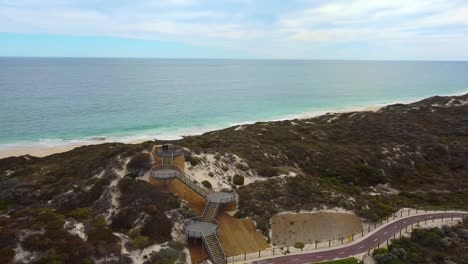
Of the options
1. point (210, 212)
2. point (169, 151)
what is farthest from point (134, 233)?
point (169, 151)

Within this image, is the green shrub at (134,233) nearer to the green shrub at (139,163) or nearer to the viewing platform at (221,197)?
the viewing platform at (221,197)

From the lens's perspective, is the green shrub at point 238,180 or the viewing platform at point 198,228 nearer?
the viewing platform at point 198,228

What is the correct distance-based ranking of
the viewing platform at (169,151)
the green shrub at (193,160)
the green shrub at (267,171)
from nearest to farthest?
the viewing platform at (169,151) < the green shrub at (193,160) < the green shrub at (267,171)

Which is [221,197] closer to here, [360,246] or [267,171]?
[267,171]

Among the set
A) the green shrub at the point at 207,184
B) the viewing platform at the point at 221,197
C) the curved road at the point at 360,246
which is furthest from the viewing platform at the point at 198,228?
the green shrub at the point at 207,184

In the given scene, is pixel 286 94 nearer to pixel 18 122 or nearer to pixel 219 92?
pixel 219 92

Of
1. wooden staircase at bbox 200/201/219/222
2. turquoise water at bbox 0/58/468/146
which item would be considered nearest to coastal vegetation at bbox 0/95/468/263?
wooden staircase at bbox 200/201/219/222

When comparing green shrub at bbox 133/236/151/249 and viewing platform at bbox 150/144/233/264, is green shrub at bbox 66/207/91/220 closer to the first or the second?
green shrub at bbox 133/236/151/249
